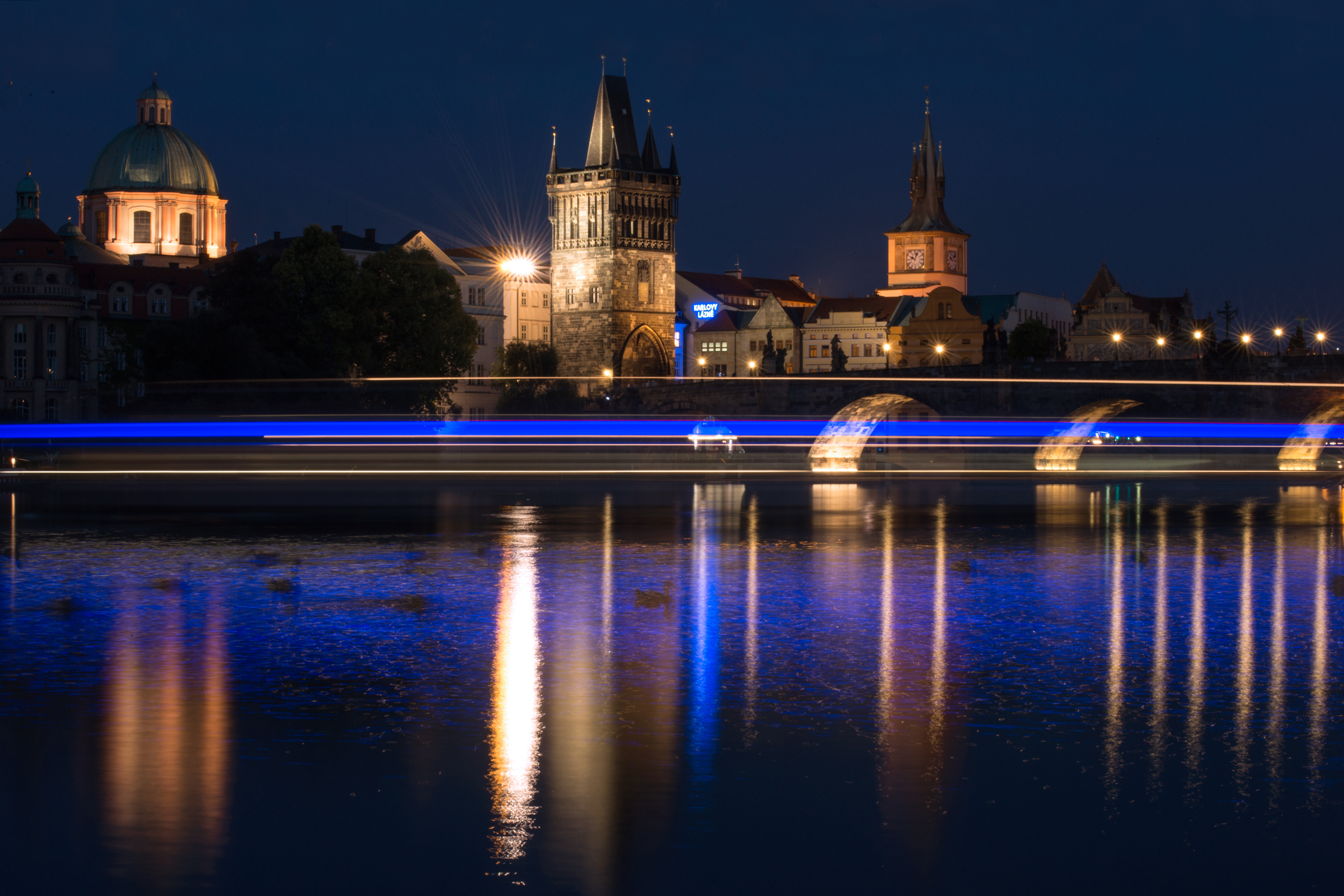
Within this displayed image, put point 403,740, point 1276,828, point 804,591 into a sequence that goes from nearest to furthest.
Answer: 1. point 1276,828
2. point 403,740
3. point 804,591

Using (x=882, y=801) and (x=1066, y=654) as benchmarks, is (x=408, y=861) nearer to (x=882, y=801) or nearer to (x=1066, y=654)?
(x=882, y=801)

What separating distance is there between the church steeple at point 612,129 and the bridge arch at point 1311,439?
71621 mm

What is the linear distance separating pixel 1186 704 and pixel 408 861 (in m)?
5.62

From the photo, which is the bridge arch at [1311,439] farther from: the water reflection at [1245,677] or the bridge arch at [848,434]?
the water reflection at [1245,677]

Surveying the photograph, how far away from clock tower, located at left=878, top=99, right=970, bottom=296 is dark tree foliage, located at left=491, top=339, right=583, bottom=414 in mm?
75124

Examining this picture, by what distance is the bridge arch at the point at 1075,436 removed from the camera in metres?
46.8

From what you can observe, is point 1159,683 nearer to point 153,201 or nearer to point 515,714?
point 515,714

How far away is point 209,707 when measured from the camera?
10086 millimetres

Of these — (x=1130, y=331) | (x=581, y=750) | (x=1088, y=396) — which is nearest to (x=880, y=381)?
(x=1088, y=396)

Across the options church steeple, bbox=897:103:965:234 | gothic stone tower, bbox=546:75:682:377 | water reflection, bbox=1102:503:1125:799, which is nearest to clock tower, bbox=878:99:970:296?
church steeple, bbox=897:103:965:234

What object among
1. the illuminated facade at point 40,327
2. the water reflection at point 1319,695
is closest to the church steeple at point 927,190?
the illuminated facade at point 40,327

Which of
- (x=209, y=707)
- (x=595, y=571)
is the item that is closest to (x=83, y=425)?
(x=595, y=571)

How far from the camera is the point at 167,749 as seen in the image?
29.2 ft

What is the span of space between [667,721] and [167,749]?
2.96 meters
